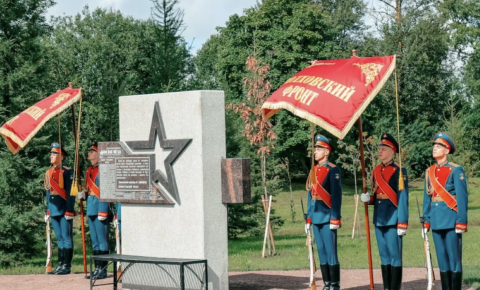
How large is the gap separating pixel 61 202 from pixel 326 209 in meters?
5.25

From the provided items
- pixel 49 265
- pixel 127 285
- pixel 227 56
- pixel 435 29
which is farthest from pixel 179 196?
pixel 435 29

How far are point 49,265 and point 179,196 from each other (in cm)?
425

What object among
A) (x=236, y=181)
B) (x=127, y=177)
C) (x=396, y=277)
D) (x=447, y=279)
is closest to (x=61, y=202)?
(x=127, y=177)

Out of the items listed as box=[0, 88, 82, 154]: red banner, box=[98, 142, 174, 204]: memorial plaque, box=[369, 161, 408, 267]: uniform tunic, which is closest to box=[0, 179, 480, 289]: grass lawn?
box=[369, 161, 408, 267]: uniform tunic

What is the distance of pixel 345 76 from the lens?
30.9 feet

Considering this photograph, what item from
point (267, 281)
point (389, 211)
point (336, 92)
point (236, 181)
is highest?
point (336, 92)

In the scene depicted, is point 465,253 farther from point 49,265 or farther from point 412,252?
point 49,265

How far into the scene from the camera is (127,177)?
10984 millimetres

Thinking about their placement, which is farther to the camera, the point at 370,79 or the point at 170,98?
the point at 170,98

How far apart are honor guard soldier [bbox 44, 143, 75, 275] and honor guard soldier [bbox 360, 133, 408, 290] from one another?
5.71m

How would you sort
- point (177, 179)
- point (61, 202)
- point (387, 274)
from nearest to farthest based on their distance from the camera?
1. point (387, 274)
2. point (177, 179)
3. point (61, 202)

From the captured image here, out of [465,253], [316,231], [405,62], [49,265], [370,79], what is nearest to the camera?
[370,79]

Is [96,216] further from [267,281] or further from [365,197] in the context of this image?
[365,197]

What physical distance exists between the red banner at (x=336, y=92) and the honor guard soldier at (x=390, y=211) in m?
0.97
